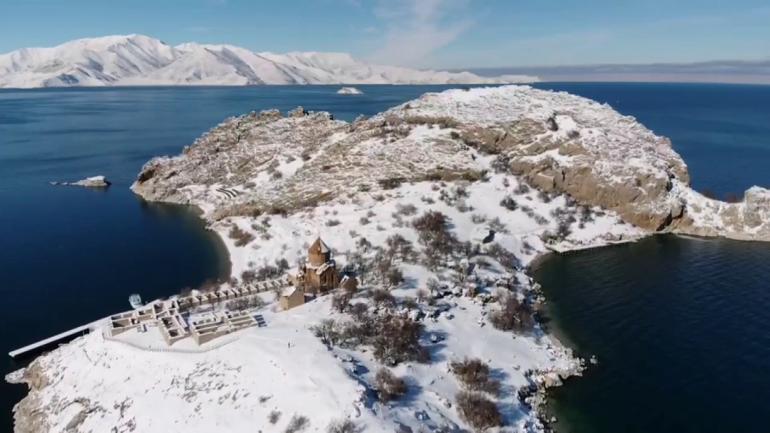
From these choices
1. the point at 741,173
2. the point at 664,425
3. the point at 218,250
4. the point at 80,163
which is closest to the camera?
the point at 664,425

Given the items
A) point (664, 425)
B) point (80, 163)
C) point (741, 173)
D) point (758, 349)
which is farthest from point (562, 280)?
point (80, 163)

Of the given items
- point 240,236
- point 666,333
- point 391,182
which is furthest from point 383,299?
point 391,182

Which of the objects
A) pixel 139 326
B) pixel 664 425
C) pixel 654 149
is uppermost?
pixel 654 149

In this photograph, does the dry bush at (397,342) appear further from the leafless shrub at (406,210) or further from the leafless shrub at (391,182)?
the leafless shrub at (391,182)

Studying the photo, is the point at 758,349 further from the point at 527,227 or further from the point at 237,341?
the point at 237,341

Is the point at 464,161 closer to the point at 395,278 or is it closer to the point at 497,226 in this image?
the point at 497,226

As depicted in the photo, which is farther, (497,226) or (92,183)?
(92,183)
